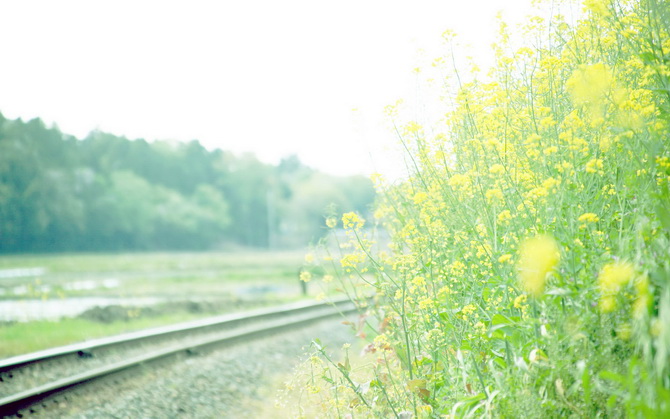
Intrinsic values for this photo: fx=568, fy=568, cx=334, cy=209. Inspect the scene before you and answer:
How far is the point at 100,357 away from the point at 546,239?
6.29 m

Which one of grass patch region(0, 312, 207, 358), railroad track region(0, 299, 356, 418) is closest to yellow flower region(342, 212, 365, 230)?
railroad track region(0, 299, 356, 418)

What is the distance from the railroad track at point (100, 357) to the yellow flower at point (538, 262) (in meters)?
1.24

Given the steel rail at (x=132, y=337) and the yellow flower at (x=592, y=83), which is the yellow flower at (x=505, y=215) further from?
the steel rail at (x=132, y=337)

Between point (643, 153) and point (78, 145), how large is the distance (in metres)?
49.5

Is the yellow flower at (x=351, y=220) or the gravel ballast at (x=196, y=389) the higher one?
the yellow flower at (x=351, y=220)

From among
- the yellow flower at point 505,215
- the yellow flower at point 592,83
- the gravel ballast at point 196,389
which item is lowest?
the gravel ballast at point 196,389

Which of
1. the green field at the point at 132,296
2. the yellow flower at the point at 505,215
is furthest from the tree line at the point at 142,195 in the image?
the yellow flower at the point at 505,215

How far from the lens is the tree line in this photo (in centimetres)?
3775

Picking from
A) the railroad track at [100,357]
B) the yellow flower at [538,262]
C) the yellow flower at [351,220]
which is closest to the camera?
the yellow flower at [538,262]

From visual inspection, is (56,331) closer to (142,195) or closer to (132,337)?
(132,337)

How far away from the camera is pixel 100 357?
710 centimetres

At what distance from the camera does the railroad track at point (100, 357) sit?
17.0ft

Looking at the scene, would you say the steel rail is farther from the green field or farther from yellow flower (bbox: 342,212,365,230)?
yellow flower (bbox: 342,212,365,230)

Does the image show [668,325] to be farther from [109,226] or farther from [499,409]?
[109,226]
